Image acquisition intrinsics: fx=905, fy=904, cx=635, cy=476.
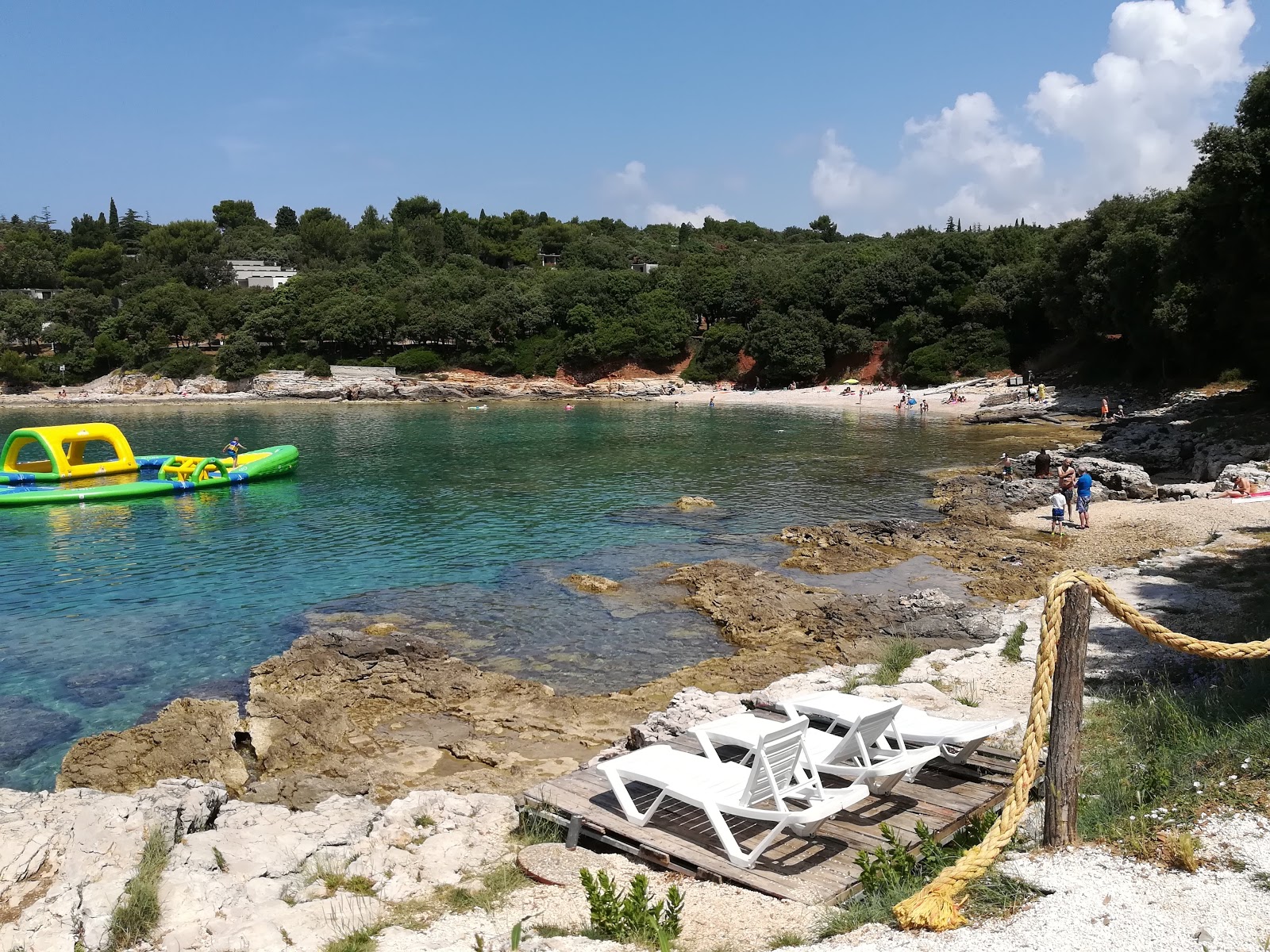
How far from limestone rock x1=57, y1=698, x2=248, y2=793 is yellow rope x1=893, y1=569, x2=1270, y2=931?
905 centimetres

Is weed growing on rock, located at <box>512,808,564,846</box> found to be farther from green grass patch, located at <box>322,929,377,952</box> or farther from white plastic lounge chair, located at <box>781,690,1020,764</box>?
white plastic lounge chair, located at <box>781,690,1020,764</box>

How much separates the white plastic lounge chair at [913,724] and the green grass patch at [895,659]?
2.88 metres

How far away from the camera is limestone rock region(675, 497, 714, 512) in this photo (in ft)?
99.4

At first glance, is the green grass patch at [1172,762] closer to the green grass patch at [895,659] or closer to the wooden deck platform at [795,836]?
the wooden deck platform at [795,836]

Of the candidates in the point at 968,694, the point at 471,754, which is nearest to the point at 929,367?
the point at 968,694

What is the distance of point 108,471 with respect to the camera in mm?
37969

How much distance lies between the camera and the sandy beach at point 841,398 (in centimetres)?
6412

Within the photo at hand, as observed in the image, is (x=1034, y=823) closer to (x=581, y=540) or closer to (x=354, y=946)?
(x=354, y=946)

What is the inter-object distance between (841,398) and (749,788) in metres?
69.0

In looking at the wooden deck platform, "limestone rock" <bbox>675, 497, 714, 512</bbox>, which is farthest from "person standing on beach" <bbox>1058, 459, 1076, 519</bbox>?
the wooden deck platform

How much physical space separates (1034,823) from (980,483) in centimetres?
2671

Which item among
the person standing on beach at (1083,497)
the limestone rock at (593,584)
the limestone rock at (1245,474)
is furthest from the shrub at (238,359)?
the limestone rock at (1245,474)

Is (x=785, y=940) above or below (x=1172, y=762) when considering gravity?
below

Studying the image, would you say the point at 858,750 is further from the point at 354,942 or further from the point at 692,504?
the point at 692,504
